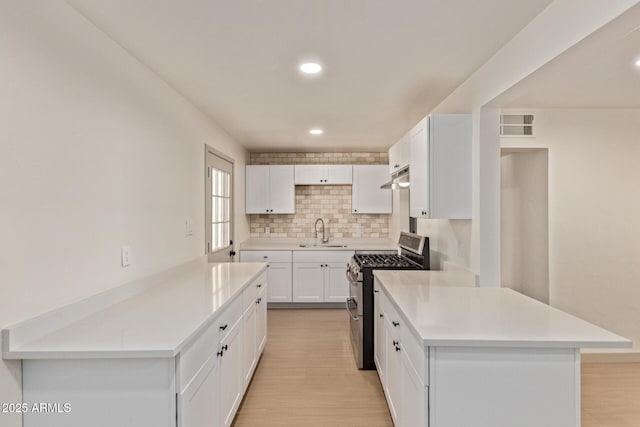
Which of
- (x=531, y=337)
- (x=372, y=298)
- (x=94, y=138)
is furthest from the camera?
(x=372, y=298)

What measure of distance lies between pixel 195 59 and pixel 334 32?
909 millimetres

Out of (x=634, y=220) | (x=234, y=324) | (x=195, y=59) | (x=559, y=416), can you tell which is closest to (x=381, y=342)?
(x=234, y=324)

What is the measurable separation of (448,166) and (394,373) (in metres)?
1.41

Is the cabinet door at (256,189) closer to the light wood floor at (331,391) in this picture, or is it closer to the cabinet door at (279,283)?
the cabinet door at (279,283)

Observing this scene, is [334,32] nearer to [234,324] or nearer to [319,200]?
[234,324]

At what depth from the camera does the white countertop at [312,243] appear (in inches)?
202

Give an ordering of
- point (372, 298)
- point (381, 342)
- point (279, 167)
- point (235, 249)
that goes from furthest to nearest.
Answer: point (279, 167), point (235, 249), point (372, 298), point (381, 342)

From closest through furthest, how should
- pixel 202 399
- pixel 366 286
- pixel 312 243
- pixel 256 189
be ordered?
pixel 202 399, pixel 366 286, pixel 256 189, pixel 312 243

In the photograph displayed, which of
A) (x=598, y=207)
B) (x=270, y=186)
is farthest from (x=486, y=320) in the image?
(x=270, y=186)

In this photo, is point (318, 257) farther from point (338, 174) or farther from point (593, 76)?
point (593, 76)

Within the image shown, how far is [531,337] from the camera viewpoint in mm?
1493

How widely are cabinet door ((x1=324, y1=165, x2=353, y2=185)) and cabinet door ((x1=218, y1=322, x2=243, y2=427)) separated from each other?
340 centimetres

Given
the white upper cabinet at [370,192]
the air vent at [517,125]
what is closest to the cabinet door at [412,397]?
the air vent at [517,125]

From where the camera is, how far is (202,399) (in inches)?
Result: 65.6
